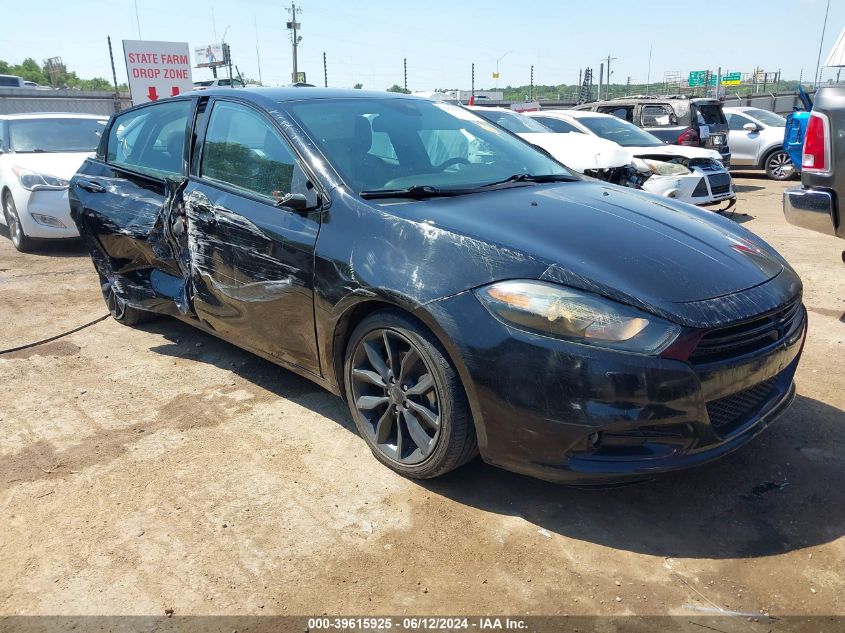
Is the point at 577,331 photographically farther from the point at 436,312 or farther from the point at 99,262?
the point at 99,262

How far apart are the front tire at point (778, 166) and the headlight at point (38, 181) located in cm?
1362

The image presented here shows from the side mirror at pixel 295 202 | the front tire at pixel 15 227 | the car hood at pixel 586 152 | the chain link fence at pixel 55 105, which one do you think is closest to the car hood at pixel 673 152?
the car hood at pixel 586 152

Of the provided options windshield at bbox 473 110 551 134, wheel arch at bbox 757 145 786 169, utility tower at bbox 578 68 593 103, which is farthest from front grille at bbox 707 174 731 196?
utility tower at bbox 578 68 593 103

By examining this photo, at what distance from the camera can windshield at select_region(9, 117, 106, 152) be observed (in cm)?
850

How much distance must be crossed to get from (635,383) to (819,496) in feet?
3.82

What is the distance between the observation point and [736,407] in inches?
105

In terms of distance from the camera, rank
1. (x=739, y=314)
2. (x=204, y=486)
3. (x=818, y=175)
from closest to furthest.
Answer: (x=739, y=314) < (x=204, y=486) < (x=818, y=175)

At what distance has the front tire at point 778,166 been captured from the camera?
14523 mm

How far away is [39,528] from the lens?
Result: 277cm

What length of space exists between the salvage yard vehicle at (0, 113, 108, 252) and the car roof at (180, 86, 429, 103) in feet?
14.5

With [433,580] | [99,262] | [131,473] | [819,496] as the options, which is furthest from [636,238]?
[99,262]

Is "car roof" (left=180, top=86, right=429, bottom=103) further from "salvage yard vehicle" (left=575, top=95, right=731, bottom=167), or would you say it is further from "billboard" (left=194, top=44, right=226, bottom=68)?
"billboard" (left=194, top=44, right=226, bottom=68)

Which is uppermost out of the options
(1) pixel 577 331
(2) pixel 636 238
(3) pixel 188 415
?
(2) pixel 636 238

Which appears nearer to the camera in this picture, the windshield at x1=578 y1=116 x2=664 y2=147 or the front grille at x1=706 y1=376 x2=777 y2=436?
the front grille at x1=706 y1=376 x2=777 y2=436
